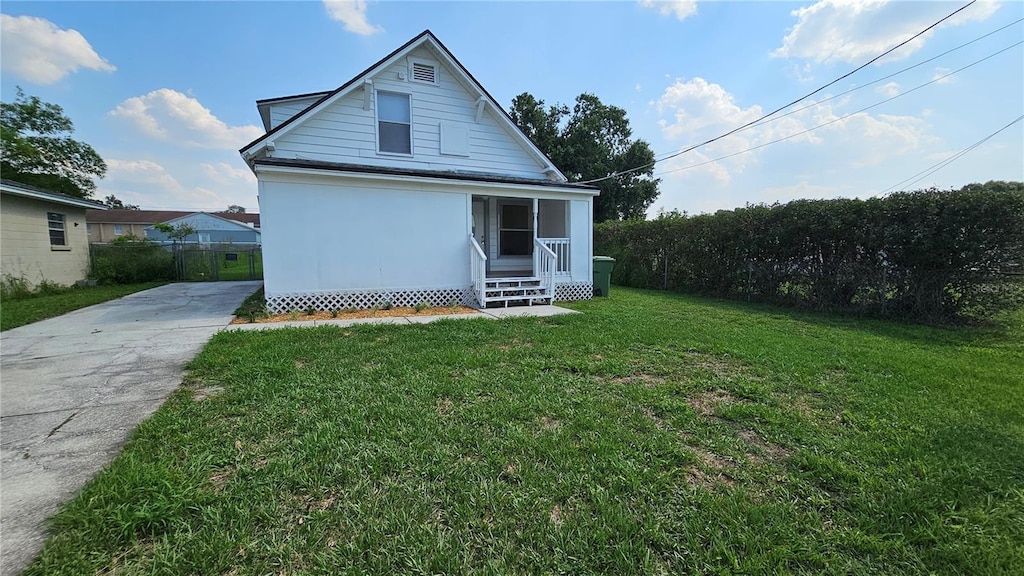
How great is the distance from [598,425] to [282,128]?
9692 mm

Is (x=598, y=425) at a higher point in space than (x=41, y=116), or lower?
lower

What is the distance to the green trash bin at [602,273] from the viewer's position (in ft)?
37.6

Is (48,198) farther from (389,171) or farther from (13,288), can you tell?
(389,171)

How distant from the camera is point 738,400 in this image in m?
3.77

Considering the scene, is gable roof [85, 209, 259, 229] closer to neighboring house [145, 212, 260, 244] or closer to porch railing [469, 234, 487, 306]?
neighboring house [145, 212, 260, 244]

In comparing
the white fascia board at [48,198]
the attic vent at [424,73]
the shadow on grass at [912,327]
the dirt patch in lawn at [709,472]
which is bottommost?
the dirt patch in lawn at [709,472]

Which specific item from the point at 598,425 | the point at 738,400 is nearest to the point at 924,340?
the point at 738,400

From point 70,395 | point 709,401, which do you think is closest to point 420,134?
point 70,395

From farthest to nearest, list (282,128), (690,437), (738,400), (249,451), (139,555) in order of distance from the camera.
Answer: (282,128) < (738,400) < (690,437) < (249,451) < (139,555)

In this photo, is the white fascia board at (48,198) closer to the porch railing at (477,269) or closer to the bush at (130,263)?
the bush at (130,263)

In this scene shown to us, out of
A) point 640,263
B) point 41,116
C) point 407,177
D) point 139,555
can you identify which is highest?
point 41,116

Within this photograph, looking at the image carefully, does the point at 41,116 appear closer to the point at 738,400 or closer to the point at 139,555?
the point at 139,555

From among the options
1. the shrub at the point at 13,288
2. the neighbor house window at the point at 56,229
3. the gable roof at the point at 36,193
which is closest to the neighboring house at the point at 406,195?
the gable roof at the point at 36,193

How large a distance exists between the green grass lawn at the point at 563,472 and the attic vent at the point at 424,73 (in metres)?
8.49
